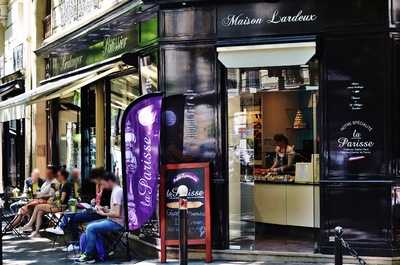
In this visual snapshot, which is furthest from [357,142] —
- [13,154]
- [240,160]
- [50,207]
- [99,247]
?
[13,154]

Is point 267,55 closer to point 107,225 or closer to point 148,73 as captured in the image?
point 148,73

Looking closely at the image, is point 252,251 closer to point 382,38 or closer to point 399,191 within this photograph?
point 399,191

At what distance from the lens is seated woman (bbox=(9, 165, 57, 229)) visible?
13.1 metres

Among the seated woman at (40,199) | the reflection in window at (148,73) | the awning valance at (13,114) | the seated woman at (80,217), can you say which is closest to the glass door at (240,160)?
the reflection in window at (148,73)

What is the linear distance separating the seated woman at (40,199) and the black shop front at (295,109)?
13.6 ft

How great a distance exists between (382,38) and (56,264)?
573 centimetres

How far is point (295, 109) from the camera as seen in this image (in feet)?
36.6

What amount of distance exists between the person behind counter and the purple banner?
8.41 feet

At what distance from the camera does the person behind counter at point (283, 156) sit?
1117 centimetres

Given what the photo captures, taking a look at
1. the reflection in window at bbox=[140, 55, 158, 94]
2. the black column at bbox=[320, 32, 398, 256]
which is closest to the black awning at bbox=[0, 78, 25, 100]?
the reflection in window at bbox=[140, 55, 158, 94]

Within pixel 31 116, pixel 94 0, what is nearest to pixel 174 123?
pixel 94 0

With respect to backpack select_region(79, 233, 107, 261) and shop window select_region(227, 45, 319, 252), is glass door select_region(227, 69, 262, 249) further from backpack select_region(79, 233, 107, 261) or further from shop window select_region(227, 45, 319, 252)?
backpack select_region(79, 233, 107, 261)

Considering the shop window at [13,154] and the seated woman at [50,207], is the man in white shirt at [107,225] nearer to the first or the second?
the seated woman at [50,207]

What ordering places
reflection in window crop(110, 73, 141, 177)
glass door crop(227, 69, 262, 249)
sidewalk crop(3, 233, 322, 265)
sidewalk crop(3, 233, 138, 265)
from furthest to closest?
1. reflection in window crop(110, 73, 141, 177)
2. sidewalk crop(3, 233, 138, 265)
3. glass door crop(227, 69, 262, 249)
4. sidewalk crop(3, 233, 322, 265)
